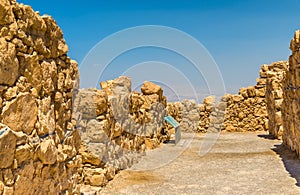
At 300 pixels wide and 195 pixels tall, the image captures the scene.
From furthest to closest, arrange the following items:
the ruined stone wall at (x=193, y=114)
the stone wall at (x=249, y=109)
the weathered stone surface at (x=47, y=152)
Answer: the ruined stone wall at (x=193, y=114) < the stone wall at (x=249, y=109) < the weathered stone surface at (x=47, y=152)

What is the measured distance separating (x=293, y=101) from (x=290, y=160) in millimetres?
1789

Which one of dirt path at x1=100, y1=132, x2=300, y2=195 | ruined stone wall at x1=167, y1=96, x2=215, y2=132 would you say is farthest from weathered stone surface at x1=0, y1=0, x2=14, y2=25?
ruined stone wall at x1=167, y1=96, x2=215, y2=132

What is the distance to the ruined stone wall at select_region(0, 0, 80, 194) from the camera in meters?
2.90

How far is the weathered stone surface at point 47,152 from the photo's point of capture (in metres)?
3.52

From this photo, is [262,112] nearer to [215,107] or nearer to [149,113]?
[215,107]

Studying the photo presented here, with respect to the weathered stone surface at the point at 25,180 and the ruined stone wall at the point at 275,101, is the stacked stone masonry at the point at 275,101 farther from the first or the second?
the weathered stone surface at the point at 25,180

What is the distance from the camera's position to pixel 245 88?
1733 centimetres

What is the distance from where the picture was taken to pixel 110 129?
748 cm

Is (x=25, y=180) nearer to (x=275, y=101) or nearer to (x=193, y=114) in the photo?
(x=275, y=101)

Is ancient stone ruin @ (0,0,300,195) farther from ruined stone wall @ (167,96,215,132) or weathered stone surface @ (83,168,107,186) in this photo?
ruined stone wall @ (167,96,215,132)

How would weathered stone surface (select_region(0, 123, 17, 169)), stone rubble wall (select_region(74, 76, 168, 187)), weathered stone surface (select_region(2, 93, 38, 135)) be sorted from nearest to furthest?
weathered stone surface (select_region(0, 123, 17, 169)), weathered stone surface (select_region(2, 93, 38, 135)), stone rubble wall (select_region(74, 76, 168, 187))

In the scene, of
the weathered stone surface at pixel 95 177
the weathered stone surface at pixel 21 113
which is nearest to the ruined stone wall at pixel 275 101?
the weathered stone surface at pixel 95 177

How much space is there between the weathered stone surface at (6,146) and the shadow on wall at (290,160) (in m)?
5.62

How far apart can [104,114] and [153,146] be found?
16.7 ft
